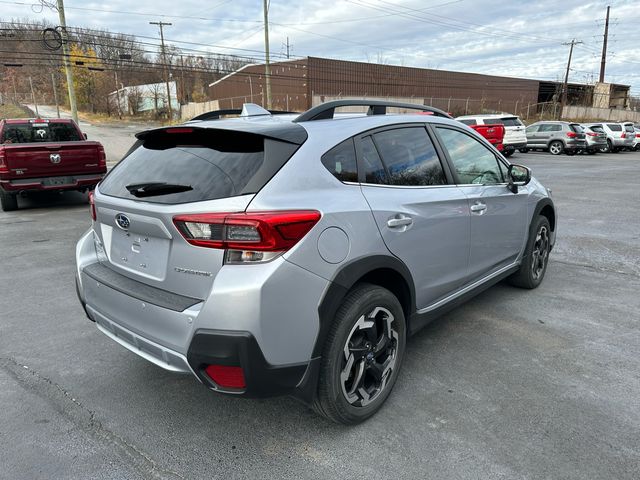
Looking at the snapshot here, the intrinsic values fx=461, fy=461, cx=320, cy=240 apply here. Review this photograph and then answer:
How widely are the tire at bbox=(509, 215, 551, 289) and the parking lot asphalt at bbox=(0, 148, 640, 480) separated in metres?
0.21

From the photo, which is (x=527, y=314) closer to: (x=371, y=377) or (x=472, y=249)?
(x=472, y=249)

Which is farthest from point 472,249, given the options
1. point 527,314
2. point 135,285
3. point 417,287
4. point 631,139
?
point 631,139

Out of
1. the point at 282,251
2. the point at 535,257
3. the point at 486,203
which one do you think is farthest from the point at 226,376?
the point at 535,257

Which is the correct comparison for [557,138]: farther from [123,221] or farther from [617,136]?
[123,221]

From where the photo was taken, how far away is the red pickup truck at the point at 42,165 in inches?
331

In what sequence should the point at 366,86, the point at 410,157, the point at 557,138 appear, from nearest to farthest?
the point at 410,157, the point at 557,138, the point at 366,86

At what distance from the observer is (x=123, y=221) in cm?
249

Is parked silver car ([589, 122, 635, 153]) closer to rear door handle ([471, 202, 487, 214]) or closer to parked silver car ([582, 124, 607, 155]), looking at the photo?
parked silver car ([582, 124, 607, 155])

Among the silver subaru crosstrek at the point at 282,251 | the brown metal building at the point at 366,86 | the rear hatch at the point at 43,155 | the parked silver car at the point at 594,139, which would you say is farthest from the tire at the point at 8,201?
the brown metal building at the point at 366,86

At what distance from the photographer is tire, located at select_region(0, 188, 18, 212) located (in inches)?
359

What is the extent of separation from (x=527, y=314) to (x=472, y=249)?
1.14 metres

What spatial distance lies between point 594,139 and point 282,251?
26.4 m

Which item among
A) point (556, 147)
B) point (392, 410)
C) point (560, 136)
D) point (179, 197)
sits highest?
point (179, 197)

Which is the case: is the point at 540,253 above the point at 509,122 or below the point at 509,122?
below
